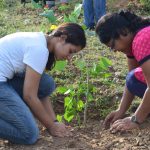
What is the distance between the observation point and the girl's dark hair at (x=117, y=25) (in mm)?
2852

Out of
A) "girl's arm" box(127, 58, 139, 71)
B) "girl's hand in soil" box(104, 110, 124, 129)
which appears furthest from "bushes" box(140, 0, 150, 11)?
"girl's hand in soil" box(104, 110, 124, 129)

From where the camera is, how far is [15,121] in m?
3.01

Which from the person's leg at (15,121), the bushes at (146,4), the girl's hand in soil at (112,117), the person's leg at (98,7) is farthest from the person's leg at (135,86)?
the bushes at (146,4)

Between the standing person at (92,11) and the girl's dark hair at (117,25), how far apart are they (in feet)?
11.0

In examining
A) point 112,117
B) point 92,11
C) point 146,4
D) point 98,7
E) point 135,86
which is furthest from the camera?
Result: point 146,4

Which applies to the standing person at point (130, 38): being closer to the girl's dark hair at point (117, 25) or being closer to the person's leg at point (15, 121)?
the girl's dark hair at point (117, 25)

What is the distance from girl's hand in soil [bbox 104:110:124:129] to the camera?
3332 millimetres

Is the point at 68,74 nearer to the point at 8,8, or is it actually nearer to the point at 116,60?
the point at 116,60

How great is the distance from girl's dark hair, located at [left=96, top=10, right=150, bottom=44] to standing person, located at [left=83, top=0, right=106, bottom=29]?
131 inches

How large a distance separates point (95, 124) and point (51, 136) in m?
0.48

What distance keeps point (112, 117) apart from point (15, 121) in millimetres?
774

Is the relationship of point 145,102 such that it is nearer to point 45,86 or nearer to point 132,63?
point 132,63

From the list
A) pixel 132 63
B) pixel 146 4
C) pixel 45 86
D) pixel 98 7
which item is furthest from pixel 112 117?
pixel 146 4

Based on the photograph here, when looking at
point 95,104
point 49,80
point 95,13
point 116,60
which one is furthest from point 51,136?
point 95,13
